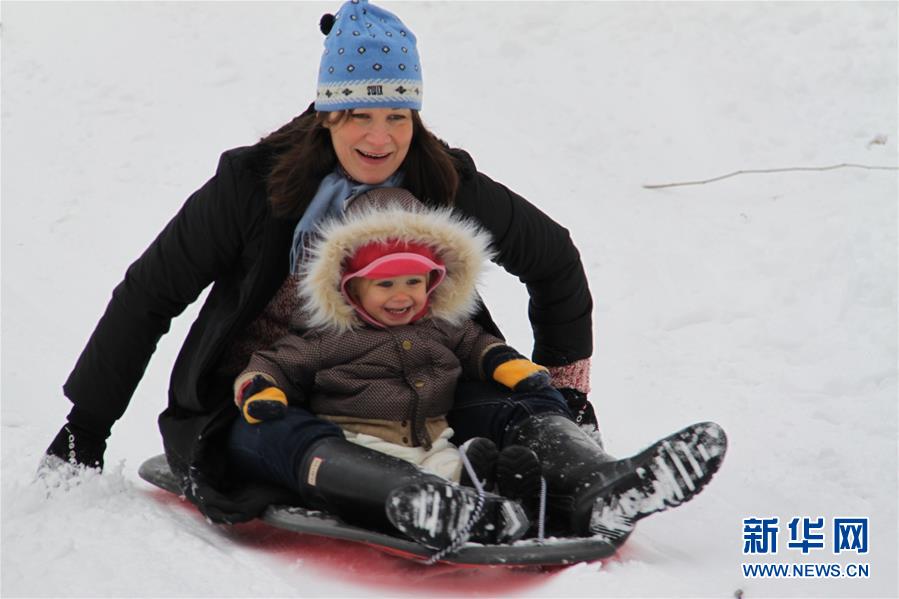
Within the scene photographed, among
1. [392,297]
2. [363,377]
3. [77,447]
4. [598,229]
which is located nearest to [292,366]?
[363,377]

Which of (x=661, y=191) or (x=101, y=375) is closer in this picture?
(x=101, y=375)

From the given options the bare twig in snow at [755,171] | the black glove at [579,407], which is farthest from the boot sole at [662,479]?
the bare twig in snow at [755,171]

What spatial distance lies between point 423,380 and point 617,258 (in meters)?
2.45

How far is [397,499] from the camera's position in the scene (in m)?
2.37

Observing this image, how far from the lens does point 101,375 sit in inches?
→ 118

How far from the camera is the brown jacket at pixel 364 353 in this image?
280 centimetres

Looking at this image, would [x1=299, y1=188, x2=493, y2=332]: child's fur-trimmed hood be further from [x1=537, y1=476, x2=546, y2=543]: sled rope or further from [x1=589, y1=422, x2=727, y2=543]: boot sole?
[x1=589, y1=422, x2=727, y2=543]: boot sole

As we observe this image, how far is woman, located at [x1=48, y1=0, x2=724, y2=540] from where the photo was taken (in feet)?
9.14

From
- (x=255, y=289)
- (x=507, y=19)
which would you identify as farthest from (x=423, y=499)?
(x=507, y=19)

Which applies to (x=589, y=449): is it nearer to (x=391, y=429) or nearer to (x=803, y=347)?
(x=391, y=429)

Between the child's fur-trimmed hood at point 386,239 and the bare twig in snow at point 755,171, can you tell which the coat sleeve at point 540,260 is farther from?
the bare twig in snow at point 755,171

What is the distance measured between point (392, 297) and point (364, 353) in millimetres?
137

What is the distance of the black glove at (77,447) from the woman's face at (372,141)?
88 cm

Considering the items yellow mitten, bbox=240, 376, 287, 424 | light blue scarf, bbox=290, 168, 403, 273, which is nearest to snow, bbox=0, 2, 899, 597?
yellow mitten, bbox=240, 376, 287, 424
